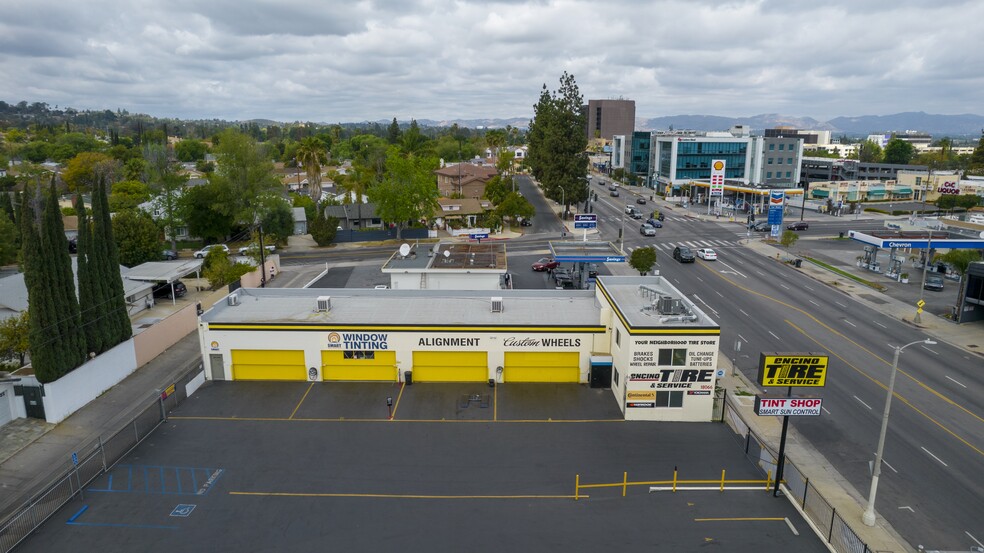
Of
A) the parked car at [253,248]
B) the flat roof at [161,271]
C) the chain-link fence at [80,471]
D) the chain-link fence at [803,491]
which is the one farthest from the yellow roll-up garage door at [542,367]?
the parked car at [253,248]

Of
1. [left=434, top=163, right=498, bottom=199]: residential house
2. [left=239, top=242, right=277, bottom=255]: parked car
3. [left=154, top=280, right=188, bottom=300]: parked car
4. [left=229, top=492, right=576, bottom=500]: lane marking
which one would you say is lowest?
[left=229, top=492, right=576, bottom=500]: lane marking

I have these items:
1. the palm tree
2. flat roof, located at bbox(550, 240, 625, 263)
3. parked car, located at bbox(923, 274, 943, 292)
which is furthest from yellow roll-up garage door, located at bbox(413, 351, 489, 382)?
the palm tree

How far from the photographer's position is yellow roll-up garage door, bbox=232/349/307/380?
3331 cm

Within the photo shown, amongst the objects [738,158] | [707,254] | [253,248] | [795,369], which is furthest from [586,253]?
[738,158]

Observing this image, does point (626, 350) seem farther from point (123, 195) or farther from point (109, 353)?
point (123, 195)

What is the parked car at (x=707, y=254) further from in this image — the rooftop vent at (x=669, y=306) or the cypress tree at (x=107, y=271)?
the cypress tree at (x=107, y=271)

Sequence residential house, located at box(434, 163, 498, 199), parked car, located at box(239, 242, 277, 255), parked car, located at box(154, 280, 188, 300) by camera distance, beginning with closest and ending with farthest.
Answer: parked car, located at box(154, 280, 188, 300) → parked car, located at box(239, 242, 277, 255) → residential house, located at box(434, 163, 498, 199)

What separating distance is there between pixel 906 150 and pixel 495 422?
180704mm

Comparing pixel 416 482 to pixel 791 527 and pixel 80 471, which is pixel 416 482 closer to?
pixel 80 471

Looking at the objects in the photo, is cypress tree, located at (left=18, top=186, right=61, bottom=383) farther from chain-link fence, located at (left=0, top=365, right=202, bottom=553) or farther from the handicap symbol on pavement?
the handicap symbol on pavement

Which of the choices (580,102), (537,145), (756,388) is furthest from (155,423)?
(537,145)

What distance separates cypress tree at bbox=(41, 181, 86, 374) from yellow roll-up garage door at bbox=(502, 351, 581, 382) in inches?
919

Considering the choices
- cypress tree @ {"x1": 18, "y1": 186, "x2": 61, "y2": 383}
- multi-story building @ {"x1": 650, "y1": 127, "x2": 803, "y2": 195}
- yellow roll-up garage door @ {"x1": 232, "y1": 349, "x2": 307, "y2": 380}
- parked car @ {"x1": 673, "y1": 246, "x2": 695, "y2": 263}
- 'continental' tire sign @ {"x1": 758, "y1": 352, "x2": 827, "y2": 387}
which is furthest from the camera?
multi-story building @ {"x1": 650, "y1": 127, "x2": 803, "y2": 195}

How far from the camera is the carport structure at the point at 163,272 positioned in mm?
49438
